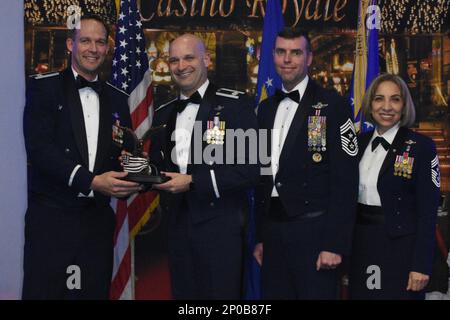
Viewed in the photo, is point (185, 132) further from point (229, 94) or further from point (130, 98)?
point (130, 98)

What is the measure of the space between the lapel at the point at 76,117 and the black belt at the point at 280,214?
3.76ft

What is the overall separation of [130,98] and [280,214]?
1.90 m

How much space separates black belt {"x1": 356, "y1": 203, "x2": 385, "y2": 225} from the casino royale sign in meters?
2.58

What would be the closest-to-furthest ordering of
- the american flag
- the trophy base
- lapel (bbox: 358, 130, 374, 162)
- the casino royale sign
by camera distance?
the trophy base
lapel (bbox: 358, 130, 374, 162)
the american flag
the casino royale sign

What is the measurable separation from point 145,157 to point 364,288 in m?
1.52

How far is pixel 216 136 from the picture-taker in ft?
11.4

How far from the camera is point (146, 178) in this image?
3.35 meters

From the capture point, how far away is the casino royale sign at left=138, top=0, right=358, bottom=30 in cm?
549

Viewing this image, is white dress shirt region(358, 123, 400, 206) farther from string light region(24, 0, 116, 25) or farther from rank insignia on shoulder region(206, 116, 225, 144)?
string light region(24, 0, 116, 25)

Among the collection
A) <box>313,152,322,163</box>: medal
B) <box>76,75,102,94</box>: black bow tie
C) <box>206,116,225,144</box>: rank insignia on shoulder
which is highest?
<box>76,75,102,94</box>: black bow tie

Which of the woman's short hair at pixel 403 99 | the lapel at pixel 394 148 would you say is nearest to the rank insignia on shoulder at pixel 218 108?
the woman's short hair at pixel 403 99

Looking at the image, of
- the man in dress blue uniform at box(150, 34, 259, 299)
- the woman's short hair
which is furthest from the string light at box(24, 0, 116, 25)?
the woman's short hair

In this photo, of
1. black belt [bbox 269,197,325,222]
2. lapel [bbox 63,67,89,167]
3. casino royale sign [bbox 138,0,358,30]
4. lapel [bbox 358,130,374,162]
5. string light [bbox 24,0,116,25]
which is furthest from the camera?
casino royale sign [bbox 138,0,358,30]
